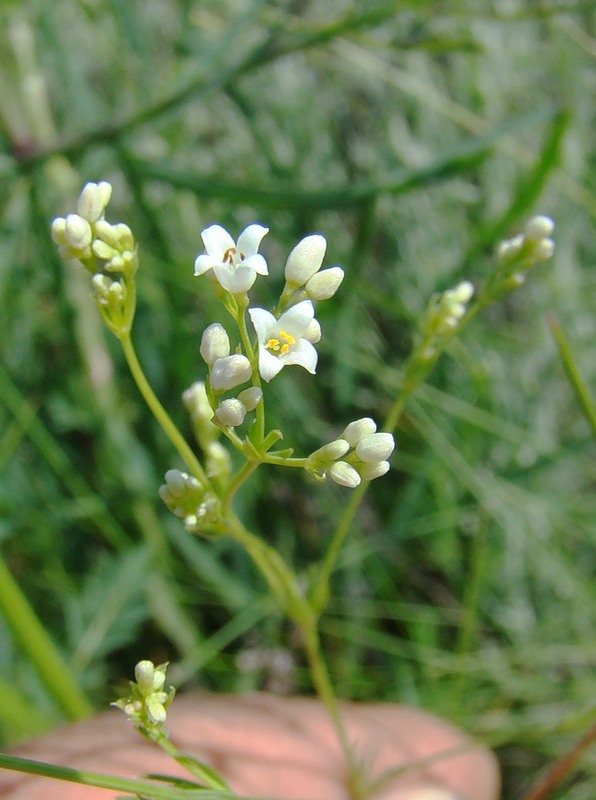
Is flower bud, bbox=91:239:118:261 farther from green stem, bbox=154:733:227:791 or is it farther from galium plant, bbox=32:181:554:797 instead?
green stem, bbox=154:733:227:791

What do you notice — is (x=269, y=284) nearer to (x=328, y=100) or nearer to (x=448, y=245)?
(x=448, y=245)

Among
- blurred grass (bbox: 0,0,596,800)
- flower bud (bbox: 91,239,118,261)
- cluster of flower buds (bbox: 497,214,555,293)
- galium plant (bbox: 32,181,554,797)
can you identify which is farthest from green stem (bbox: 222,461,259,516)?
blurred grass (bbox: 0,0,596,800)

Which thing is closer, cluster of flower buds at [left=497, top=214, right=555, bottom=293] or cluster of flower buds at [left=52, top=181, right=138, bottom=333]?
cluster of flower buds at [left=52, top=181, right=138, bottom=333]

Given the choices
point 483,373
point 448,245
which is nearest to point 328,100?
point 448,245

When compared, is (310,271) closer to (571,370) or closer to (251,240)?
(251,240)

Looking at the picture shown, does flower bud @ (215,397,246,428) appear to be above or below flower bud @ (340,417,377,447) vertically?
above

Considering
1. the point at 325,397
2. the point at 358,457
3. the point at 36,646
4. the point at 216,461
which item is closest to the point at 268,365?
the point at 358,457

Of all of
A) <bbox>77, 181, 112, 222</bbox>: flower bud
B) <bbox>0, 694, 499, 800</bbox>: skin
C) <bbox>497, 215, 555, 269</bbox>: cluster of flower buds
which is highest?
<bbox>77, 181, 112, 222</bbox>: flower bud
